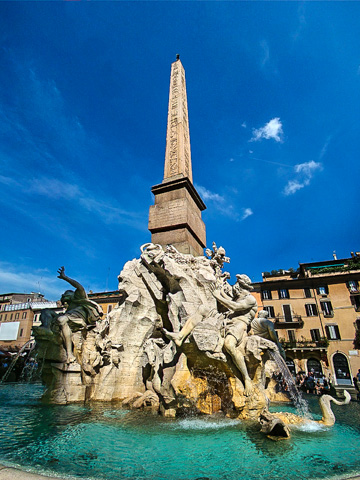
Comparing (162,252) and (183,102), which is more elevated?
(183,102)

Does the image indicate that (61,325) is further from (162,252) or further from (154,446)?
(154,446)

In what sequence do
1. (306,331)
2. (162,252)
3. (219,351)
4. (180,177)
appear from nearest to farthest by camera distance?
1. (219,351)
2. (162,252)
3. (180,177)
4. (306,331)

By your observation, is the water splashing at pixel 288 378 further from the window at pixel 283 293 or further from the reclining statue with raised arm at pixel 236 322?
the window at pixel 283 293

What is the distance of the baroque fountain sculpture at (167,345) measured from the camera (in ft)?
15.8

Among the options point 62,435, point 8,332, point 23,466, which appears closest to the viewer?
point 23,466

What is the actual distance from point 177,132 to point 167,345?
7.09 m

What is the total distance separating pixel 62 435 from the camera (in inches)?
138

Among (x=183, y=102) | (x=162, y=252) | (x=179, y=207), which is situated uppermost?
(x=183, y=102)

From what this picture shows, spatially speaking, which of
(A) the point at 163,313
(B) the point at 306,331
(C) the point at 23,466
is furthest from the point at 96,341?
(B) the point at 306,331

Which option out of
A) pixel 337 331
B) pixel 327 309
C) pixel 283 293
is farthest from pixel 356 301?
pixel 283 293

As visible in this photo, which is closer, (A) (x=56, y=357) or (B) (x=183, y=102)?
(A) (x=56, y=357)

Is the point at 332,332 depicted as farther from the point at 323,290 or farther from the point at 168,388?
the point at 168,388

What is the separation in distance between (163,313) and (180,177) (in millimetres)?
4021

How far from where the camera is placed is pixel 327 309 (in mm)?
23609
